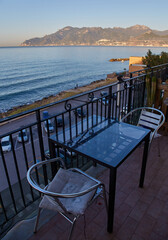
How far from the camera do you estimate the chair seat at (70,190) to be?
4.40ft

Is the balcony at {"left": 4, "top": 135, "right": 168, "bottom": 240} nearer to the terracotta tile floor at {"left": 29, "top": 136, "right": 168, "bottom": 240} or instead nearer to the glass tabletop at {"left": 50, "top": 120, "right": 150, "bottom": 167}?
the terracotta tile floor at {"left": 29, "top": 136, "right": 168, "bottom": 240}

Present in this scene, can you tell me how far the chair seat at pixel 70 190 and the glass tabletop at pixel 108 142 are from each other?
28 cm

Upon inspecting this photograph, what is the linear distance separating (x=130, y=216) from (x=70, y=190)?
80 cm

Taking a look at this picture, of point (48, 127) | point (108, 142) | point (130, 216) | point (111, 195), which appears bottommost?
point (130, 216)

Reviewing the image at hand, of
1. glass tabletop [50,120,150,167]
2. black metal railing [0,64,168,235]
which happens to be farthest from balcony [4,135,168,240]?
glass tabletop [50,120,150,167]

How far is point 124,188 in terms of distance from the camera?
7.24ft

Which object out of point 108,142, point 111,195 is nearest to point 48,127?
point 108,142

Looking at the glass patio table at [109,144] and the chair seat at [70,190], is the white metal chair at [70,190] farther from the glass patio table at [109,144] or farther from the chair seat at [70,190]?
the glass patio table at [109,144]

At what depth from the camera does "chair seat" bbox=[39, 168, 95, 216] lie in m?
1.34

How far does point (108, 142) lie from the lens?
172 centimetres

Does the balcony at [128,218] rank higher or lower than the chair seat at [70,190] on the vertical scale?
lower

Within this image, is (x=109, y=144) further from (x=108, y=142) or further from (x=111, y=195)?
(x=111, y=195)

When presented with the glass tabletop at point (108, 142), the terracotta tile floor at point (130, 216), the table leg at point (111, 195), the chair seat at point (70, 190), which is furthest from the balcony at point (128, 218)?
the glass tabletop at point (108, 142)

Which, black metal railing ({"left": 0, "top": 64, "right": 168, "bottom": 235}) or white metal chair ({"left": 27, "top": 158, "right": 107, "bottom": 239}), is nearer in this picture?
white metal chair ({"left": 27, "top": 158, "right": 107, "bottom": 239})
